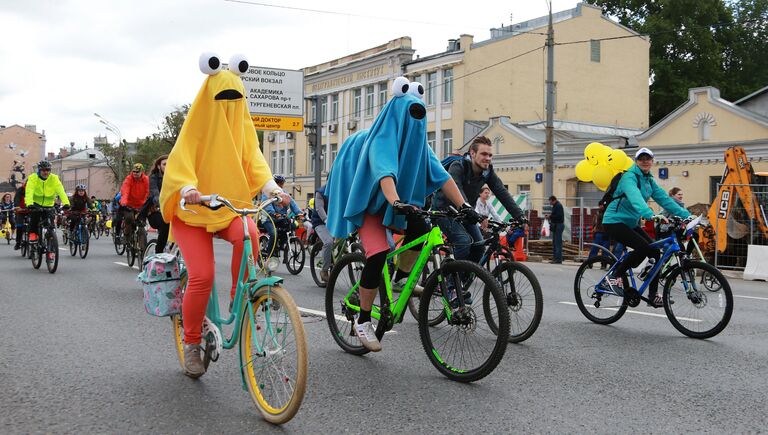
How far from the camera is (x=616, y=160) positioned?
1071cm

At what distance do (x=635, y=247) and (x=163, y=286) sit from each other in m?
4.75

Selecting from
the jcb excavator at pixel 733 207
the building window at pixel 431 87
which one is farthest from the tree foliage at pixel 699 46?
the jcb excavator at pixel 733 207

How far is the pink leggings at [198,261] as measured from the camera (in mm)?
4930

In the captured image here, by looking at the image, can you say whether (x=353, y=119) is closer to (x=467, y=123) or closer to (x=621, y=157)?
(x=467, y=123)

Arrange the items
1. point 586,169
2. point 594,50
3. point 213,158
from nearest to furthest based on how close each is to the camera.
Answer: point 213,158 → point 586,169 → point 594,50

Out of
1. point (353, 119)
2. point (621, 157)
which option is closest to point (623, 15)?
point (353, 119)

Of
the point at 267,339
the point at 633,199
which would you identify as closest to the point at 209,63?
the point at 267,339

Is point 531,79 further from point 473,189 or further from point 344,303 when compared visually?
point 344,303

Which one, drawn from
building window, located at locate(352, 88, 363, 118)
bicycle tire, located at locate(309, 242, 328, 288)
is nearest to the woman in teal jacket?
bicycle tire, located at locate(309, 242, 328, 288)

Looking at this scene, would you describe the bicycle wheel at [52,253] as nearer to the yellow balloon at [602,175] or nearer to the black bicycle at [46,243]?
the black bicycle at [46,243]

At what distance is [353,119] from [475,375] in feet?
161

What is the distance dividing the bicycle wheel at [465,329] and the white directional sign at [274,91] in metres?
29.1

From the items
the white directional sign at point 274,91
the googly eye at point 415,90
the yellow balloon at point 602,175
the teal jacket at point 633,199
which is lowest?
the teal jacket at point 633,199

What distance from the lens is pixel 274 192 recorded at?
192 inches
